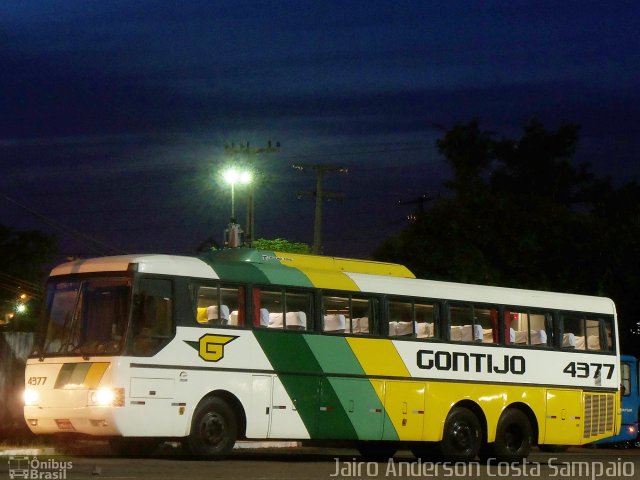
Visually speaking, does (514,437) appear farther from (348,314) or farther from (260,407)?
(260,407)

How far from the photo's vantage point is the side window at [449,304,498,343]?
25328mm

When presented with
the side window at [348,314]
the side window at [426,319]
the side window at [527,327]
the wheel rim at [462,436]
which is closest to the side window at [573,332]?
the side window at [527,327]

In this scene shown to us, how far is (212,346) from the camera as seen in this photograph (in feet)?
69.8

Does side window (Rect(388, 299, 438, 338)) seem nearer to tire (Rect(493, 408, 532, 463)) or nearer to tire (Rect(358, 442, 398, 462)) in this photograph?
tire (Rect(358, 442, 398, 462))

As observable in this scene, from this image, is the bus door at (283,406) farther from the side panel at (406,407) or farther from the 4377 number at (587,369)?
the 4377 number at (587,369)

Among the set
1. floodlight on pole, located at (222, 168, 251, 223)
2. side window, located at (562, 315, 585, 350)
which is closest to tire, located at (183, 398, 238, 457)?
side window, located at (562, 315, 585, 350)

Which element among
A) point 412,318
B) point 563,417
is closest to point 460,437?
point 412,318

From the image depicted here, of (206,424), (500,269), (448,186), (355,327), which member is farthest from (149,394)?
(448,186)

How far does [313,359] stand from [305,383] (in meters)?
0.43

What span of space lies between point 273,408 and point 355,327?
2.36 metres

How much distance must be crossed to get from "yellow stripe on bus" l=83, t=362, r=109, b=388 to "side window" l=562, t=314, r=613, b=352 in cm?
1058

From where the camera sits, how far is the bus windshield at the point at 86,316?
802 inches

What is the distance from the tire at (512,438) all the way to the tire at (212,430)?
6214 mm

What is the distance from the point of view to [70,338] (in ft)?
68.3
